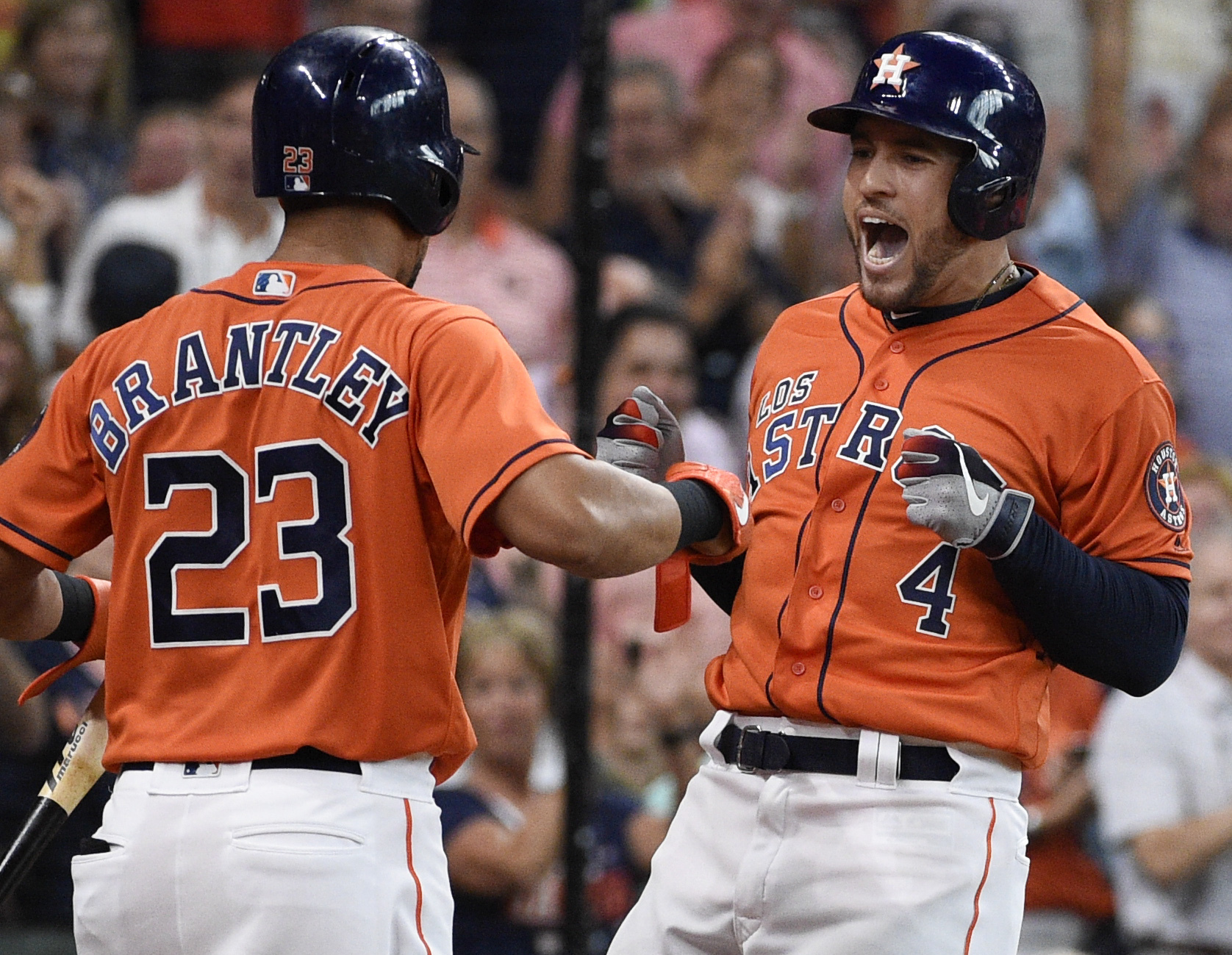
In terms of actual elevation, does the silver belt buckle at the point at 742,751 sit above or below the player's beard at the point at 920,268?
below

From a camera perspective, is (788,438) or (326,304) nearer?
(326,304)

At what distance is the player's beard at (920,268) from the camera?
2.71 m

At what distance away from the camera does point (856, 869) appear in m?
2.58

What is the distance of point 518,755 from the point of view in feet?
15.5

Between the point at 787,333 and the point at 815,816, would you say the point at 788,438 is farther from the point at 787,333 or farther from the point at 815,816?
the point at 815,816

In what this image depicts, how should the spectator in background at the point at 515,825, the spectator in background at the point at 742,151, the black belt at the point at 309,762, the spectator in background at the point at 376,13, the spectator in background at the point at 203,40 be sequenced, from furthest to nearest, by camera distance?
1. the spectator in background at the point at 742,151
2. the spectator in background at the point at 203,40
3. the spectator in background at the point at 376,13
4. the spectator in background at the point at 515,825
5. the black belt at the point at 309,762

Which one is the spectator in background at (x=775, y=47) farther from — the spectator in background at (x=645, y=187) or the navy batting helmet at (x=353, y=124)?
the navy batting helmet at (x=353, y=124)

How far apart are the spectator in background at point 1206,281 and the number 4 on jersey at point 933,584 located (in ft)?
12.1

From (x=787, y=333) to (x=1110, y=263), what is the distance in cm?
376

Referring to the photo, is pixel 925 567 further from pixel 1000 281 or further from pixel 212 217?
pixel 212 217

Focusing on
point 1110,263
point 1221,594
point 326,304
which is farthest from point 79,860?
point 1110,263

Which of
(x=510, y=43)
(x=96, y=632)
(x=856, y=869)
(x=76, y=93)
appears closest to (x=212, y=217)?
(x=76, y=93)

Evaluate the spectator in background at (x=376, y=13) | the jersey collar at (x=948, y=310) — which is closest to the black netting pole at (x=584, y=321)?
the spectator in background at (x=376, y=13)

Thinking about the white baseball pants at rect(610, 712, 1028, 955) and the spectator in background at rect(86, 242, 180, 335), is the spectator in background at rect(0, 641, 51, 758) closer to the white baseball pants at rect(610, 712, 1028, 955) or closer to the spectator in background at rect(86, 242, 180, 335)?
the spectator in background at rect(86, 242, 180, 335)
